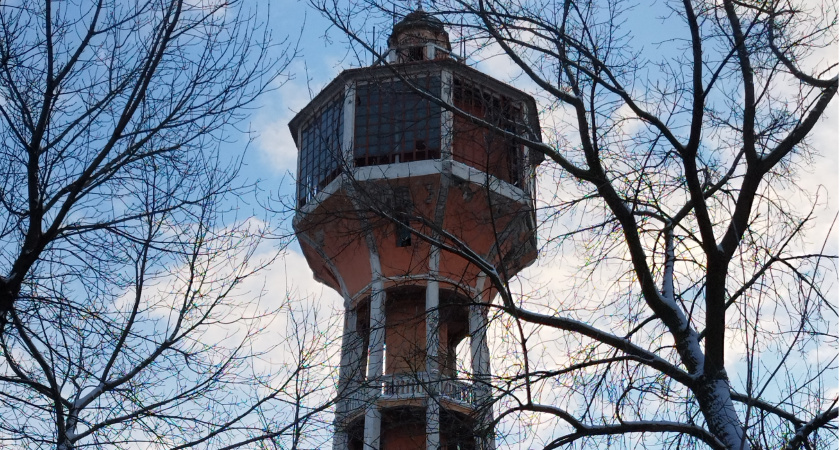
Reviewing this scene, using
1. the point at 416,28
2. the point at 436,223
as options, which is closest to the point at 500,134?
the point at 416,28

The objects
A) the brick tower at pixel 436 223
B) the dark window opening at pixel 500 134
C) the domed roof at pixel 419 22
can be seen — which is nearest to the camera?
the brick tower at pixel 436 223

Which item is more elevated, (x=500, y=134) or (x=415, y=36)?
(x=415, y=36)

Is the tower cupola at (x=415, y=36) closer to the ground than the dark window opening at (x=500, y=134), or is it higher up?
higher up

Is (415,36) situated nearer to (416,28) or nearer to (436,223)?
(416,28)

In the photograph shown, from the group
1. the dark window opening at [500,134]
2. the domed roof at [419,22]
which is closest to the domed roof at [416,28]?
the domed roof at [419,22]

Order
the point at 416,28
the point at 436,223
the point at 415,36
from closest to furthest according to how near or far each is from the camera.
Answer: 1. the point at 415,36
2. the point at 416,28
3. the point at 436,223

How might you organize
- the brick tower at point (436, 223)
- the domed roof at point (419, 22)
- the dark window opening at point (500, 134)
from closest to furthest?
1. the brick tower at point (436, 223)
2. the dark window opening at point (500, 134)
3. the domed roof at point (419, 22)

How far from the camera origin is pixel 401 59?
709 cm

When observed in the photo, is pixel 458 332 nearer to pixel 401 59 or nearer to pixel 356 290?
pixel 356 290

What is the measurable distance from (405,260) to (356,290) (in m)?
1.43

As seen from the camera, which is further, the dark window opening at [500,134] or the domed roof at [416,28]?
the domed roof at [416,28]

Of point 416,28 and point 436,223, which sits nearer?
point 416,28

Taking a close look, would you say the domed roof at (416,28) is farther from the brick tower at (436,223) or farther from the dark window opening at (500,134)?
the dark window opening at (500,134)

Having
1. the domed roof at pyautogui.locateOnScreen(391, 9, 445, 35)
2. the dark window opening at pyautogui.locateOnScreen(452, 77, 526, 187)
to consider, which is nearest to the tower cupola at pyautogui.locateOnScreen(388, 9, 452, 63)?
the domed roof at pyautogui.locateOnScreen(391, 9, 445, 35)
